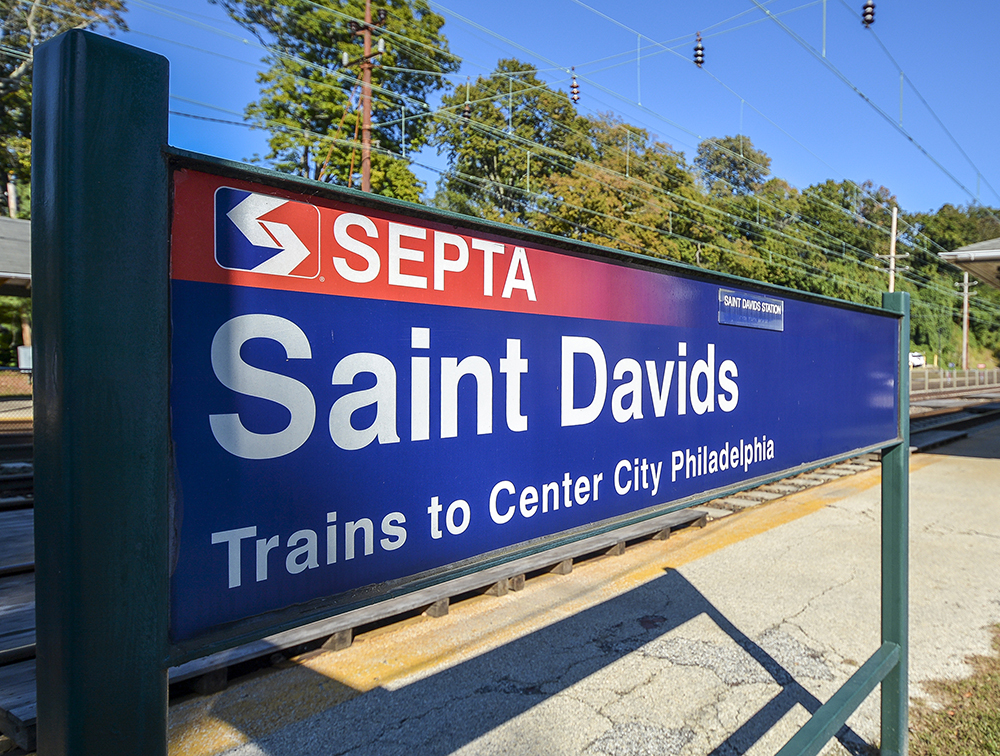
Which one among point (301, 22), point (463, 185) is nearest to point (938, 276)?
point (463, 185)

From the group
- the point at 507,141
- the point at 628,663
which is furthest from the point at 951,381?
the point at 628,663

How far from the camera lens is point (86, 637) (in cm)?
93

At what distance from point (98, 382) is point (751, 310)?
2.00 m

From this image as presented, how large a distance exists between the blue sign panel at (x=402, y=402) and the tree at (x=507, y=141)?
1377 inches

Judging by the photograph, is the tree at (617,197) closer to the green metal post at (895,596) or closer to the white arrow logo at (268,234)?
the green metal post at (895,596)

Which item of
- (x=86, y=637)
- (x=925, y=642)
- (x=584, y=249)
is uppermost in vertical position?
(x=584, y=249)

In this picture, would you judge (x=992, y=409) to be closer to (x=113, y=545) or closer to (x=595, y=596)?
(x=595, y=596)

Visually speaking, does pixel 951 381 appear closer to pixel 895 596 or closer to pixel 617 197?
pixel 617 197

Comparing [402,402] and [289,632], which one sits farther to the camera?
[289,632]

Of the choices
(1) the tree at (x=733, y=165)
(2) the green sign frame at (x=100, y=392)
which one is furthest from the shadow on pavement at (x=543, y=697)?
(1) the tree at (x=733, y=165)

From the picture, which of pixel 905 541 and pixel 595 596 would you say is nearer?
pixel 905 541

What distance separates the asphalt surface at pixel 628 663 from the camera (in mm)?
3668

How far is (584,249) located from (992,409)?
28097 millimetres

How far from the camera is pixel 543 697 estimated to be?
409cm
